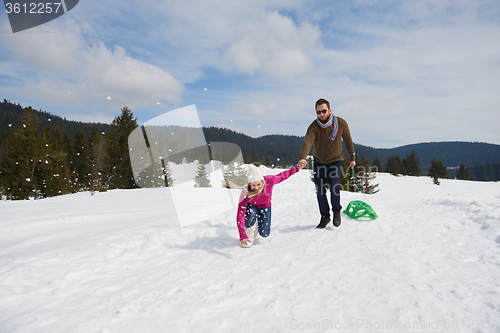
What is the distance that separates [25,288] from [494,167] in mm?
162608

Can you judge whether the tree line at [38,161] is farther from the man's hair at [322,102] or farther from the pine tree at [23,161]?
the man's hair at [322,102]

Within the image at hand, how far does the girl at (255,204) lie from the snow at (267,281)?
260 mm

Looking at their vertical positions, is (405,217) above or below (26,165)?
below

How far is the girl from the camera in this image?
14.2 feet

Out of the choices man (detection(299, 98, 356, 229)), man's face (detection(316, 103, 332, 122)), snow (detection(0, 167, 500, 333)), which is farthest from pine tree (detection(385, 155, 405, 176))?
man's face (detection(316, 103, 332, 122))

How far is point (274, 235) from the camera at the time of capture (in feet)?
16.4

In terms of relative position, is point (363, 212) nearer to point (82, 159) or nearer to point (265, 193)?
point (265, 193)

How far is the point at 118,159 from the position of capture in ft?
83.7

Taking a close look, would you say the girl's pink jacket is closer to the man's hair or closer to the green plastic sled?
the man's hair

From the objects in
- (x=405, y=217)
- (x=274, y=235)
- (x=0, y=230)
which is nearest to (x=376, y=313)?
(x=274, y=235)

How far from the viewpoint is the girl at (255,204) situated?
170 inches

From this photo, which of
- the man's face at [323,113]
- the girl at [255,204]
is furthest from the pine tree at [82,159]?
the man's face at [323,113]

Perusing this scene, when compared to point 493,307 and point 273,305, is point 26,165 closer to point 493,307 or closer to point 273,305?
point 273,305

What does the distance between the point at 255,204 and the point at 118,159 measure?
2478 centimetres
